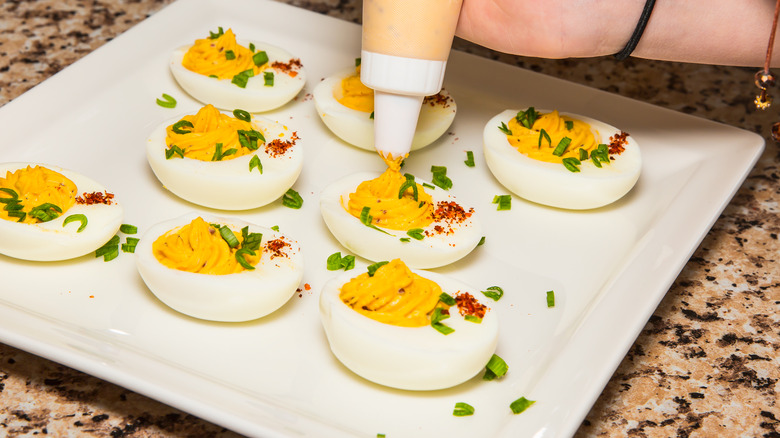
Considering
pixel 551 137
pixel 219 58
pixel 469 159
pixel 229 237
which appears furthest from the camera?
pixel 219 58

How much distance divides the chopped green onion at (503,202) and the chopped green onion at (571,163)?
0.60 feet

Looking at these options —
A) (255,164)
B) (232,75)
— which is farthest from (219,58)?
(255,164)

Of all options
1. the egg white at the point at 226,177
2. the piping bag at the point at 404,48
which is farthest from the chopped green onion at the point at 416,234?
the egg white at the point at 226,177

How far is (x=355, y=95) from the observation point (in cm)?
258

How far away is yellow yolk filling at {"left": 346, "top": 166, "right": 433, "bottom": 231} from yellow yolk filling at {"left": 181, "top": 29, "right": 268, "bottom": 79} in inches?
28.0

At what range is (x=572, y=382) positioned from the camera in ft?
5.81

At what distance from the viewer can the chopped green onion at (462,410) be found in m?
1.78

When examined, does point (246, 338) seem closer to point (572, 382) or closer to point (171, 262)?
point (171, 262)

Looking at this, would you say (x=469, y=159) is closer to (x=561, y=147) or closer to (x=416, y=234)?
(x=561, y=147)

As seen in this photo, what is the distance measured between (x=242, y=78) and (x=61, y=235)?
0.85 meters

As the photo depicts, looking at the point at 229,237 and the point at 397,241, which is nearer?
the point at 229,237

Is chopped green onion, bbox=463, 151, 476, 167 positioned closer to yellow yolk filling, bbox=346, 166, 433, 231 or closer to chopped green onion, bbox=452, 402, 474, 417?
yellow yolk filling, bbox=346, 166, 433, 231

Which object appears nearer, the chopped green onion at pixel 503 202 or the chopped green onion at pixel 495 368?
the chopped green onion at pixel 495 368

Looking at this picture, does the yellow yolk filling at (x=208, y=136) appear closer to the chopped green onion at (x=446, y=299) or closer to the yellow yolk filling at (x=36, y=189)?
the yellow yolk filling at (x=36, y=189)
